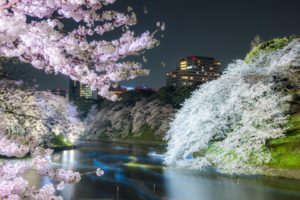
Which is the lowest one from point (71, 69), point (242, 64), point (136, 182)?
point (136, 182)

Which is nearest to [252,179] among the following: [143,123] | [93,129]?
[143,123]

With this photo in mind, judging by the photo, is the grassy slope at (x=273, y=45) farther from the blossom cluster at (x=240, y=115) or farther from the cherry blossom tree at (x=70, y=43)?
the cherry blossom tree at (x=70, y=43)

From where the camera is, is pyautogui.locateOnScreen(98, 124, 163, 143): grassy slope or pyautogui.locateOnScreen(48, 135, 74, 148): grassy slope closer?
pyautogui.locateOnScreen(48, 135, 74, 148): grassy slope

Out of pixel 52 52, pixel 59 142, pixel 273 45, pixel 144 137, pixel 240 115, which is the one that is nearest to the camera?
pixel 52 52

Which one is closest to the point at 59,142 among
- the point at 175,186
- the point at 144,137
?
the point at 144,137

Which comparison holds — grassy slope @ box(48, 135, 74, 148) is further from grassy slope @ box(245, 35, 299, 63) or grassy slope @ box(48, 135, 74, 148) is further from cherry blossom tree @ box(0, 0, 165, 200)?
cherry blossom tree @ box(0, 0, 165, 200)

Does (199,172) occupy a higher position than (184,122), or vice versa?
(184,122)

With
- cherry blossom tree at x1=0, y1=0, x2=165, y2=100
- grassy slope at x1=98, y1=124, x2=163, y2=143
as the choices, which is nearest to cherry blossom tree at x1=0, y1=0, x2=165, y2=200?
cherry blossom tree at x1=0, y1=0, x2=165, y2=100

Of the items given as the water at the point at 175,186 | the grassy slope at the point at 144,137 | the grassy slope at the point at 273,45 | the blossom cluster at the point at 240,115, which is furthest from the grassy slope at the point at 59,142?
the grassy slope at the point at 273,45

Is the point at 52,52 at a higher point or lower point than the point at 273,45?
lower

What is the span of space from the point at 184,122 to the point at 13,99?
14.8 meters

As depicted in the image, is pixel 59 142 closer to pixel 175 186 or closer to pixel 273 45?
pixel 273 45

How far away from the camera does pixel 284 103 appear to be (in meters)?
31.3

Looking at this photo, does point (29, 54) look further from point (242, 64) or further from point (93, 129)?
point (93, 129)
